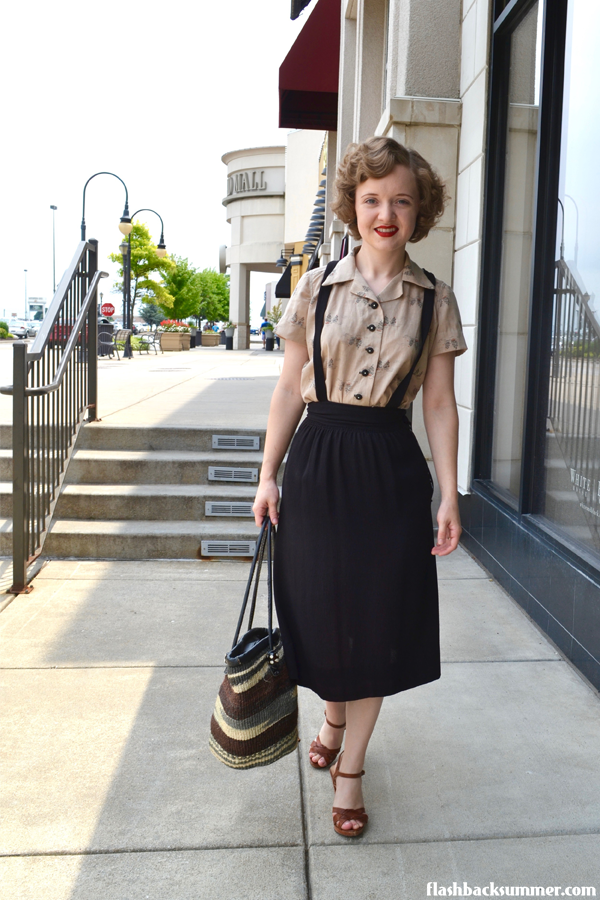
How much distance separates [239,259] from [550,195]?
137 ft

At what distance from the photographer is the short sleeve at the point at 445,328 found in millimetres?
2520

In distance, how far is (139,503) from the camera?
5844mm

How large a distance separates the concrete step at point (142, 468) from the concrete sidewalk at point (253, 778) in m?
1.75

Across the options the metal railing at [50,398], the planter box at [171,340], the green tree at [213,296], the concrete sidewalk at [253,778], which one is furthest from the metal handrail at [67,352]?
the green tree at [213,296]

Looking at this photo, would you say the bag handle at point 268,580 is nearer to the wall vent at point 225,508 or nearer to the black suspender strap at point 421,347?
the black suspender strap at point 421,347

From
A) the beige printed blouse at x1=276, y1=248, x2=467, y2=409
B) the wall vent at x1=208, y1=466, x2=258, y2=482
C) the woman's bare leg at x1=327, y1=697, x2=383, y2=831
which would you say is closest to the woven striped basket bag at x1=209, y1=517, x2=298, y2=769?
the woman's bare leg at x1=327, y1=697, x2=383, y2=831

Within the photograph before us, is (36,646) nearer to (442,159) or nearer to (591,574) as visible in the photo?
(591,574)

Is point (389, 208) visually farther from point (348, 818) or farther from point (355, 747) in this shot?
point (348, 818)

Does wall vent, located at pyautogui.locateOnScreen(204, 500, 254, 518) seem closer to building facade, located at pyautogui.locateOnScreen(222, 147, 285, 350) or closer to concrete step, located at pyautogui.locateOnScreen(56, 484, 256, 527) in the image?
concrete step, located at pyautogui.locateOnScreen(56, 484, 256, 527)

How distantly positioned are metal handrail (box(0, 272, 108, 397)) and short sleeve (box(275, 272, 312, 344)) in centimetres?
270

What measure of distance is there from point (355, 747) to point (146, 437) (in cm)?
423

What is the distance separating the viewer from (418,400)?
610 centimetres

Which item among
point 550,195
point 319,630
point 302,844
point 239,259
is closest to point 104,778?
point 302,844

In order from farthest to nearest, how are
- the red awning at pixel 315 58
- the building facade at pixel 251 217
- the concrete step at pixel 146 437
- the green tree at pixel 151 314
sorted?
the green tree at pixel 151 314 → the building facade at pixel 251 217 → the red awning at pixel 315 58 → the concrete step at pixel 146 437
